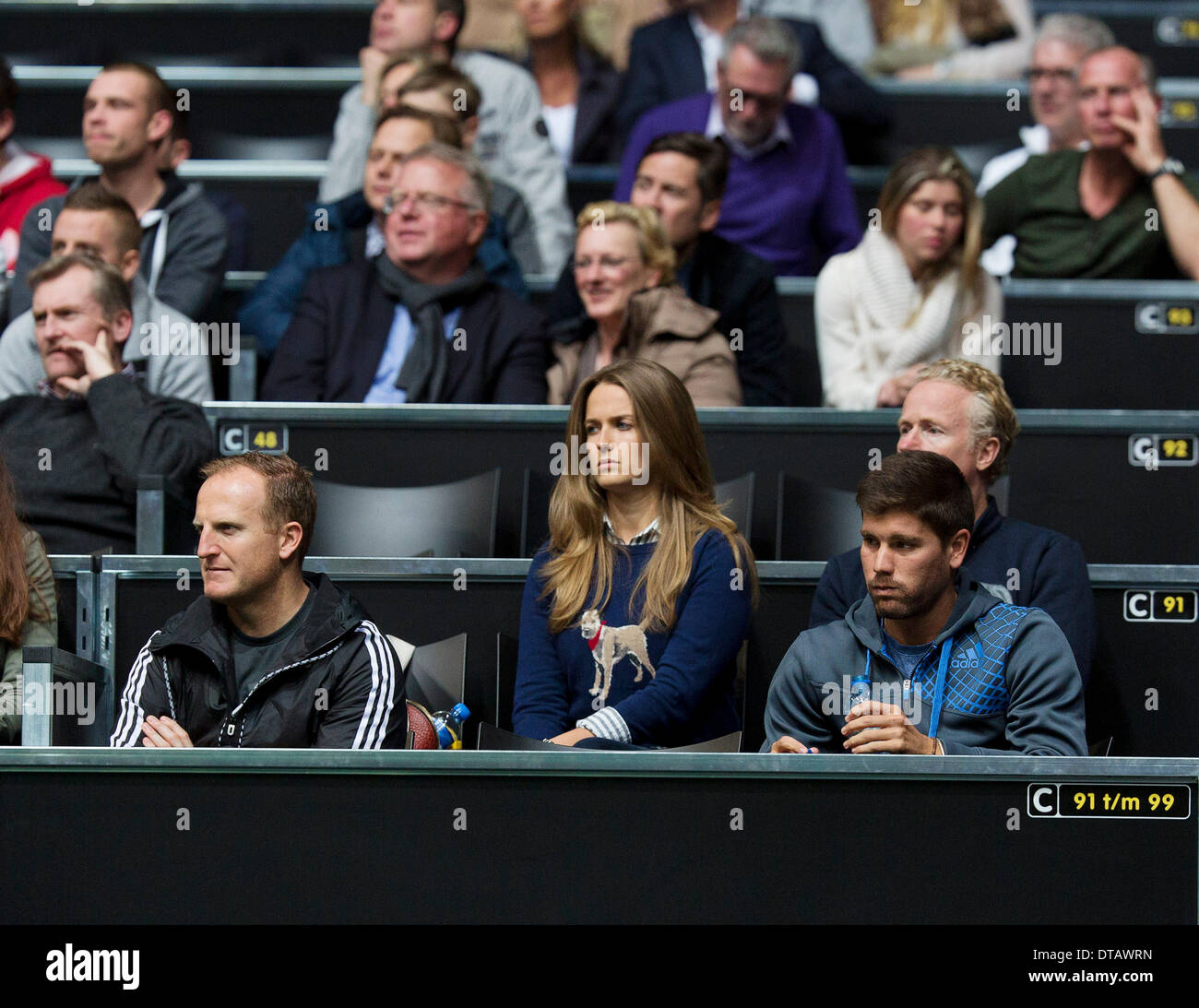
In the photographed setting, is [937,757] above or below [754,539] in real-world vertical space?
below

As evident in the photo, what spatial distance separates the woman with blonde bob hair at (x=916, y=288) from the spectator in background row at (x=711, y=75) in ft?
4.62

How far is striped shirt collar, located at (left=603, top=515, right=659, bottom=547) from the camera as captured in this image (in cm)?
365

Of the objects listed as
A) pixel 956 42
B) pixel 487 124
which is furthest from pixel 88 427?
pixel 956 42

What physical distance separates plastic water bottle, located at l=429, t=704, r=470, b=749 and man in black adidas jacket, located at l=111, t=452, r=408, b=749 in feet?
0.62

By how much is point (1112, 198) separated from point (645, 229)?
150 centimetres

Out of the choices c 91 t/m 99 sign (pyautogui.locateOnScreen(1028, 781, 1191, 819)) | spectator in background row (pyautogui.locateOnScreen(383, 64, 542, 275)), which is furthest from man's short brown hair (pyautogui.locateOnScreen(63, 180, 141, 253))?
c 91 t/m 99 sign (pyautogui.locateOnScreen(1028, 781, 1191, 819))

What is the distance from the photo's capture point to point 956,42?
22.9ft

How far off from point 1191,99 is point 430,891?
15.7 ft

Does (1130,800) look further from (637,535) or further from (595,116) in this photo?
(595,116)

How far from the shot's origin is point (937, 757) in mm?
2580

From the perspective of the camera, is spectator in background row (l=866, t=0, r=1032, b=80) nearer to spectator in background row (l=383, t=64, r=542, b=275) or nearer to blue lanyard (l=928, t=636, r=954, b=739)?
spectator in background row (l=383, t=64, r=542, b=275)
